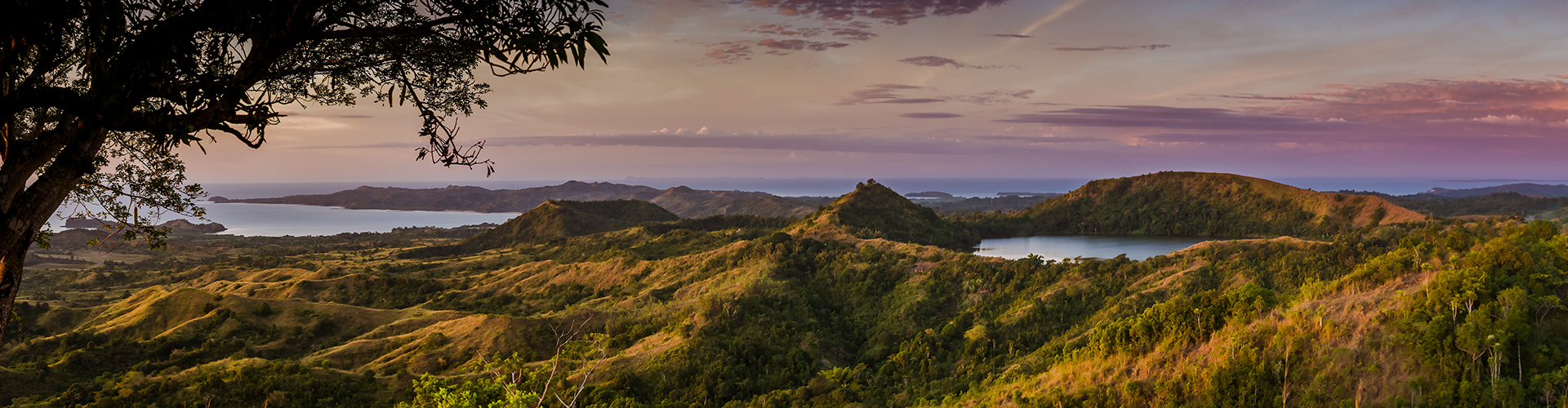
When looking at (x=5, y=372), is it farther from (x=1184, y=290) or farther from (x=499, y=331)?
(x=1184, y=290)

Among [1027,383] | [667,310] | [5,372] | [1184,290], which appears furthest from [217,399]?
[1184,290]

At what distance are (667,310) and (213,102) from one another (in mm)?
57019

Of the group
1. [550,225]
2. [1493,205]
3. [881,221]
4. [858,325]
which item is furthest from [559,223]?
[1493,205]

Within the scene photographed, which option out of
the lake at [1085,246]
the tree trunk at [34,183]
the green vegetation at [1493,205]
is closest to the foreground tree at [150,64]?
the tree trunk at [34,183]

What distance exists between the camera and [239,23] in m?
9.24

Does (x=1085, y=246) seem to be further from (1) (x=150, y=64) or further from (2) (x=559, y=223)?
(1) (x=150, y=64)

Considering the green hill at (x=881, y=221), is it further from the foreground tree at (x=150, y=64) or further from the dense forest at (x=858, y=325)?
the foreground tree at (x=150, y=64)

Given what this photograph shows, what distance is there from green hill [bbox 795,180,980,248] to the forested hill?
1328 cm

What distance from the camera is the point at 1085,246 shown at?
352ft

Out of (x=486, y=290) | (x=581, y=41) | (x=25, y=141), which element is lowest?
(x=486, y=290)

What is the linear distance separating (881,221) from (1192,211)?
6036 centimetres

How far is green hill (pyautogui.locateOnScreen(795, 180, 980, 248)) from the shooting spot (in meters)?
101

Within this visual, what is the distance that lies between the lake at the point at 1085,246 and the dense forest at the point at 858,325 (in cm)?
969

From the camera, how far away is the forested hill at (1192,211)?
Result: 353 feet
